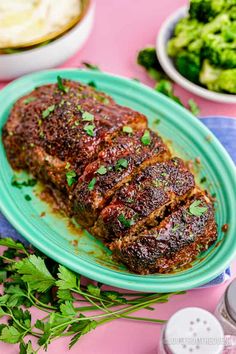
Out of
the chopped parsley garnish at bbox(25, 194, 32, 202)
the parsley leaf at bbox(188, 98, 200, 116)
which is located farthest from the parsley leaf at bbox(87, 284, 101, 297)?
the parsley leaf at bbox(188, 98, 200, 116)

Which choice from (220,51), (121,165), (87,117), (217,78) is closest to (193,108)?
(217,78)

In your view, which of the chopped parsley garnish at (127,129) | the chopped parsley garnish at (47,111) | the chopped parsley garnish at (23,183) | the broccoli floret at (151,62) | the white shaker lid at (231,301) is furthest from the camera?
the broccoli floret at (151,62)

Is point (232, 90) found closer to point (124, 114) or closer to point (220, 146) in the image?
point (220, 146)

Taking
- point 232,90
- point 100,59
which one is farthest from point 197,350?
point 100,59

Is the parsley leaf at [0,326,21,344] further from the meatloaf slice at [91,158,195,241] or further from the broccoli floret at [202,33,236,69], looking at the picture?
the broccoli floret at [202,33,236,69]

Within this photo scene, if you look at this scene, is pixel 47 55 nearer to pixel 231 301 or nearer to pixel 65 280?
pixel 65 280

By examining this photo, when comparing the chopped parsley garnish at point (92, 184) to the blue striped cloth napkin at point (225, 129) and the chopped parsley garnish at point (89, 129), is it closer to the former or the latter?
the chopped parsley garnish at point (89, 129)

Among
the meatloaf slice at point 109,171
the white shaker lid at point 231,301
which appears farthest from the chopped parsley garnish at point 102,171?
the white shaker lid at point 231,301
